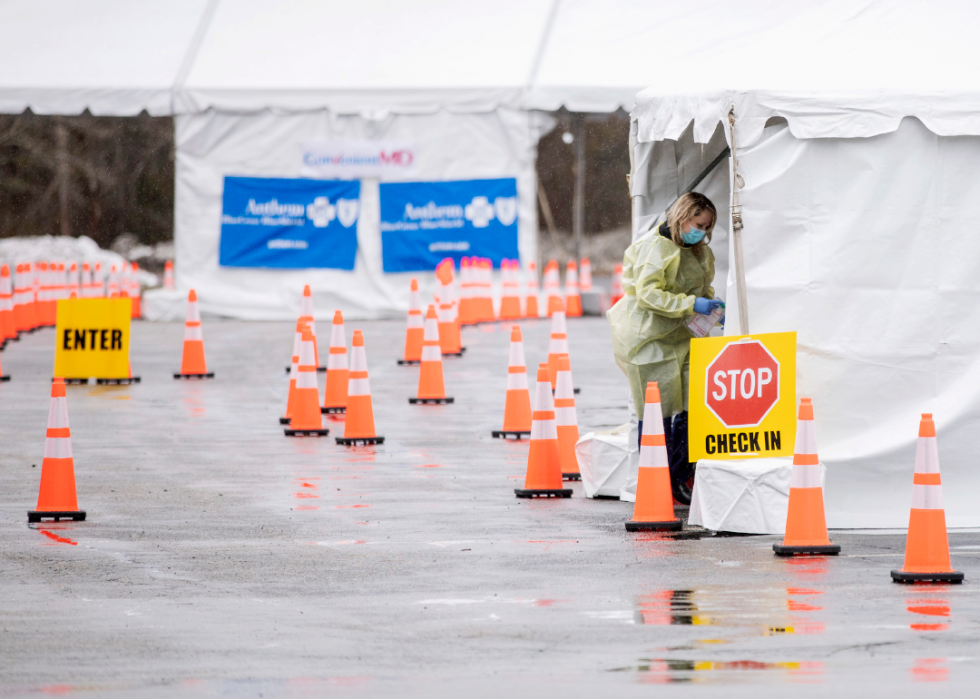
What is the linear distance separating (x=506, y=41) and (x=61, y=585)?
21480 millimetres

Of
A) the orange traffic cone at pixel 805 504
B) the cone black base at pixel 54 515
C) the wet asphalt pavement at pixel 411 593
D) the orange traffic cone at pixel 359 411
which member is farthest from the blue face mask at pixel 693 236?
the orange traffic cone at pixel 359 411

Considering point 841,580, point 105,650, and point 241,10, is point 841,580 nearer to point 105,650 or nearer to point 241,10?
point 105,650

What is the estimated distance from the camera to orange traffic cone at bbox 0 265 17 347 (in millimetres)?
22125

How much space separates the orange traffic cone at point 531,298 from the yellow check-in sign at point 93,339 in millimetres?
→ 10289

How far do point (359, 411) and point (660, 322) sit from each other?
406cm

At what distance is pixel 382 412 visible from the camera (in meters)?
15.9

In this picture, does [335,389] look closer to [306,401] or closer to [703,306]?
[306,401]

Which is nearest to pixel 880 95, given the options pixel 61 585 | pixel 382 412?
pixel 61 585

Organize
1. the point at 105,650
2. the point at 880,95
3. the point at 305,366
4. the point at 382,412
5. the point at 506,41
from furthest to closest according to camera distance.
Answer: the point at 506,41 < the point at 382,412 < the point at 305,366 < the point at 880,95 < the point at 105,650

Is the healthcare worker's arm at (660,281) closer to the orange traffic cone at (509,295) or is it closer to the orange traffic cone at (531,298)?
the orange traffic cone at (509,295)

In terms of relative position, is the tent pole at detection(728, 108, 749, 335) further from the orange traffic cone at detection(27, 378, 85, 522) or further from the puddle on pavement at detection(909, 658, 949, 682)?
the orange traffic cone at detection(27, 378, 85, 522)

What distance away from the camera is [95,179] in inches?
1837

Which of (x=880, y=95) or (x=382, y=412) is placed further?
(x=382, y=412)

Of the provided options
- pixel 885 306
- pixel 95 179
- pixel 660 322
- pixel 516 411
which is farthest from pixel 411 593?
pixel 95 179
